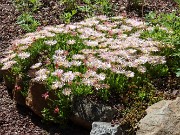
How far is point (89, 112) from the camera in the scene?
5125mm

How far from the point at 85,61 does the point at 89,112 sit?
65cm

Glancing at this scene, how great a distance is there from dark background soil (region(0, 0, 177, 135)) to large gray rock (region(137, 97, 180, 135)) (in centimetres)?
84

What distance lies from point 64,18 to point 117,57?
102 inches

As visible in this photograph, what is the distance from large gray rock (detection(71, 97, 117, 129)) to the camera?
504cm

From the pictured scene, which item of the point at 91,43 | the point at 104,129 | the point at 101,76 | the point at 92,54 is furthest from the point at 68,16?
the point at 104,129

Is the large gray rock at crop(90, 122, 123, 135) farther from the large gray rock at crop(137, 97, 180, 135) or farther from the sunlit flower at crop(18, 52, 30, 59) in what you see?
the sunlit flower at crop(18, 52, 30, 59)

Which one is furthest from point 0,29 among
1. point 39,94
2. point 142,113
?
point 142,113

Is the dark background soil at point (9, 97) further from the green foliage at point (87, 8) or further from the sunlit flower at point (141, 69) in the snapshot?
the sunlit flower at point (141, 69)

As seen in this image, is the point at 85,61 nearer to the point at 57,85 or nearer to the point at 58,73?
the point at 58,73

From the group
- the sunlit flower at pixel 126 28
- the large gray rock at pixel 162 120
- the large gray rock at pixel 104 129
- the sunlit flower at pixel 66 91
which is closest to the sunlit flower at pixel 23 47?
the sunlit flower at pixel 66 91

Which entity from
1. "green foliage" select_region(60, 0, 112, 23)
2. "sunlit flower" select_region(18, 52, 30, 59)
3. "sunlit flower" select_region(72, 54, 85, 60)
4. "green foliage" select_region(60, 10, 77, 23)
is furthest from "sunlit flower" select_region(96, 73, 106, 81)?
"green foliage" select_region(60, 0, 112, 23)

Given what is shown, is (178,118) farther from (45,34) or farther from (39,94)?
(45,34)

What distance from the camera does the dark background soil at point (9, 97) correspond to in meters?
5.51

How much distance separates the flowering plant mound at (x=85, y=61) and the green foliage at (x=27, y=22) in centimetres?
119
